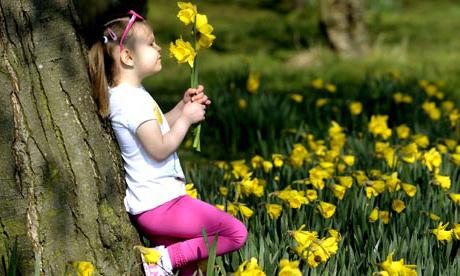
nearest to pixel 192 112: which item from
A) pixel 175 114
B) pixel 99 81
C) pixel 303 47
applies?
pixel 175 114

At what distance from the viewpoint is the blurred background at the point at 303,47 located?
23.2ft

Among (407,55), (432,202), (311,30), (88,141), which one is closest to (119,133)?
(88,141)

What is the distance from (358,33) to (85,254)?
258 inches

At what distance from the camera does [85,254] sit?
2.73 meters

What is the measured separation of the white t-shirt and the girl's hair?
1.9 inches

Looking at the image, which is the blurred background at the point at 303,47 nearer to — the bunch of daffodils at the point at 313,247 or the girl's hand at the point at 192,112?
the girl's hand at the point at 192,112

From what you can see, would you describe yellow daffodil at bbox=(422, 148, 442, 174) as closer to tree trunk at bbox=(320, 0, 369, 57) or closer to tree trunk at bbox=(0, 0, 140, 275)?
tree trunk at bbox=(0, 0, 140, 275)

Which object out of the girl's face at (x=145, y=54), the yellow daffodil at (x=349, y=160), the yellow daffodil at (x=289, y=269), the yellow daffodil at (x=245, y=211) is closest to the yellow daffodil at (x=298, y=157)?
the yellow daffodil at (x=349, y=160)

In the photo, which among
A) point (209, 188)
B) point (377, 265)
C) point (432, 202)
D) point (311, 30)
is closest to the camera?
point (377, 265)

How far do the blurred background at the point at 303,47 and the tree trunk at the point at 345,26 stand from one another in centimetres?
1

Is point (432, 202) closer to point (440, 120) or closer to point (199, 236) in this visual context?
point (199, 236)

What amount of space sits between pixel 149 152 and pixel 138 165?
0.27ft

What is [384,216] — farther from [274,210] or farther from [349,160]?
[349,160]

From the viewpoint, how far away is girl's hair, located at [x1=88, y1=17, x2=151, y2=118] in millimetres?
2863
